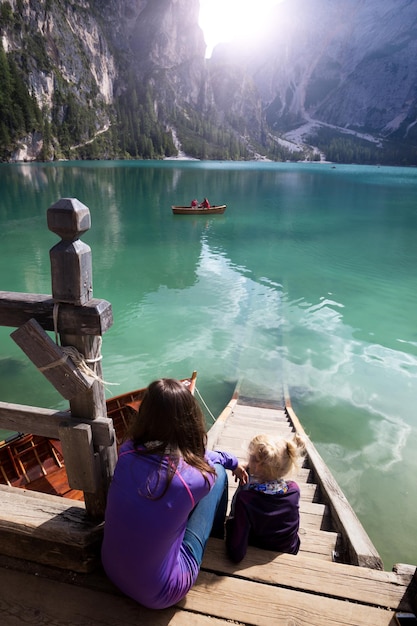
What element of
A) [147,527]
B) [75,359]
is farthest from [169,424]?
[75,359]

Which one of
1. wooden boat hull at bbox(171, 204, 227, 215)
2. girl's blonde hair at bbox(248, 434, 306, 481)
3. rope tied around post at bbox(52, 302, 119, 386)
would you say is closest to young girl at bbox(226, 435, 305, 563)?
girl's blonde hair at bbox(248, 434, 306, 481)

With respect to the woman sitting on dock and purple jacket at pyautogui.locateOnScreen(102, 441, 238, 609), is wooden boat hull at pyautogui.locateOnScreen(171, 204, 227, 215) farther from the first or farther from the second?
purple jacket at pyautogui.locateOnScreen(102, 441, 238, 609)

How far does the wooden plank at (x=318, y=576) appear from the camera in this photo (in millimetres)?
2859

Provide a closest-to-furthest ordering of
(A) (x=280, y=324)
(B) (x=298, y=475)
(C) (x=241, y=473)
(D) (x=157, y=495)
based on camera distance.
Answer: (D) (x=157, y=495) → (C) (x=241, y=473) → (B) (x=298, y=475) → (A) (x=280, y=324)

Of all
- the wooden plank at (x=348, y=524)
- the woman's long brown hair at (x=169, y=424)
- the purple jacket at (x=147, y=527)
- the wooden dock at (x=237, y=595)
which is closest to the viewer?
the purple jacket at (x=147, y=527)

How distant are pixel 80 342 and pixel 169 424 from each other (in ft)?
2.71

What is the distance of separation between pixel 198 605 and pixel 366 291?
1883 centimetres

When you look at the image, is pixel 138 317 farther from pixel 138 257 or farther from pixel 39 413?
pixel 39 413

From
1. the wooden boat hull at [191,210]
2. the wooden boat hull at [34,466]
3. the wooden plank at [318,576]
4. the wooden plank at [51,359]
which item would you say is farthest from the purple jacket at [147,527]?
the wooden boat hull at [191,210]

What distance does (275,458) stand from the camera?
3182mm

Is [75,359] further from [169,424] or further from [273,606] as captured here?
[273,606]

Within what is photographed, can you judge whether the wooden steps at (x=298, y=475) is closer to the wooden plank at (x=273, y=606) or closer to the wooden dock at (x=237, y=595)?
the wooden dock at (x=237, y=595)

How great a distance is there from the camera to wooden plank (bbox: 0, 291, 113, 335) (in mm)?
2580

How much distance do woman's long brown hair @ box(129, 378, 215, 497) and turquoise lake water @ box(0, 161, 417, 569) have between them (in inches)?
219
